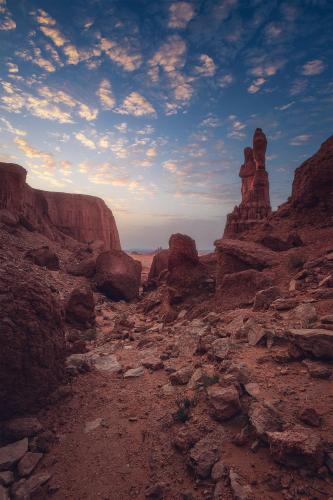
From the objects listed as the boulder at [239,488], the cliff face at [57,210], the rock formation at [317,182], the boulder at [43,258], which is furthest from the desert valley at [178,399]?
the cliff face at [57,210]

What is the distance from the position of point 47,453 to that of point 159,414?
1396mm

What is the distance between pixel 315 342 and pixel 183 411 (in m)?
1.88

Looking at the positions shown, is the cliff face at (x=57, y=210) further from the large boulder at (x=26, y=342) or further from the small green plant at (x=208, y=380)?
the small green plant at (x=208, y=380)

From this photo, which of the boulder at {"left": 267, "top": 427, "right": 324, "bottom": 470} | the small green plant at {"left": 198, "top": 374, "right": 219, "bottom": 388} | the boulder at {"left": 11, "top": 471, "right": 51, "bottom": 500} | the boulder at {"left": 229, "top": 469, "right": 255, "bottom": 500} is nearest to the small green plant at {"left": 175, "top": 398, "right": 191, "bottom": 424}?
the small green plant at {"left": 198, "top": 374, "right": 219, "bottom": 388}

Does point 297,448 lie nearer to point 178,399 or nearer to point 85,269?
point 178,399

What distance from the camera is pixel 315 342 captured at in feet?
10.8

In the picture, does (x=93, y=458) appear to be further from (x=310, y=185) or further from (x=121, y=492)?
(x=310, y=185)

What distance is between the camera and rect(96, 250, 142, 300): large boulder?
562 inches

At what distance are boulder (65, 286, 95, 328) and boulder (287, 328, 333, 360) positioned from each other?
22.9ft

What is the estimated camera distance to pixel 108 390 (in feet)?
14.0

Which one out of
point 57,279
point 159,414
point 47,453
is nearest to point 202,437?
point 159,414

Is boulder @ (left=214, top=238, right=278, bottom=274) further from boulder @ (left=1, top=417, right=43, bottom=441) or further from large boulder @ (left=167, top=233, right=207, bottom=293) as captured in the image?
boulder @ (left=1, top=417, right=43, bottom=441)

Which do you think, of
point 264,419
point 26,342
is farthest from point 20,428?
point 264,419

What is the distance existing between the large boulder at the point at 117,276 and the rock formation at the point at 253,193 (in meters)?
14.4
